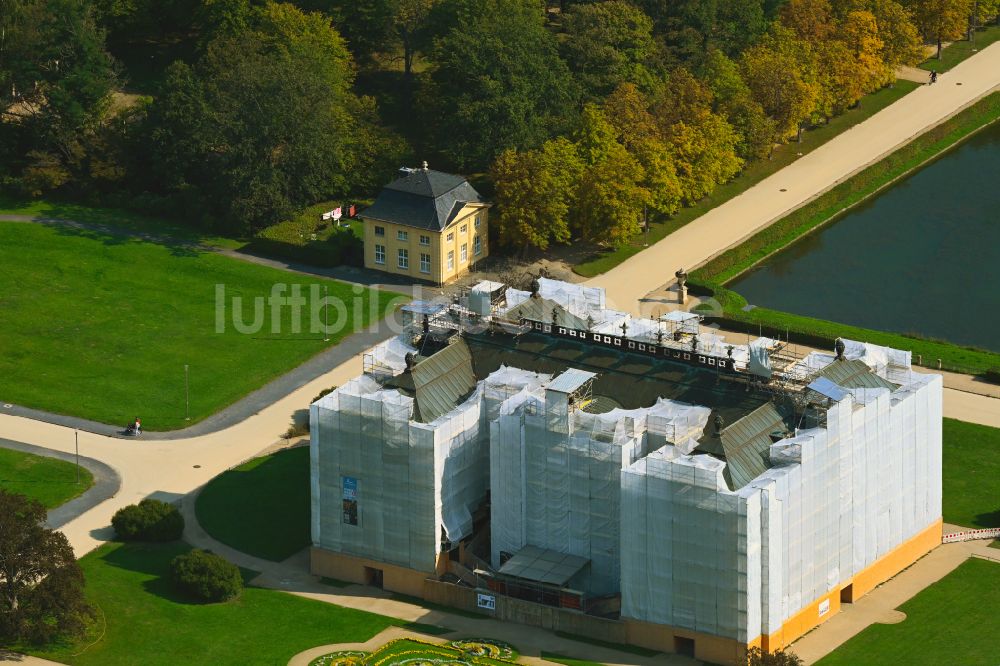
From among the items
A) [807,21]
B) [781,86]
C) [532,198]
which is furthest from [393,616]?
[807,21]

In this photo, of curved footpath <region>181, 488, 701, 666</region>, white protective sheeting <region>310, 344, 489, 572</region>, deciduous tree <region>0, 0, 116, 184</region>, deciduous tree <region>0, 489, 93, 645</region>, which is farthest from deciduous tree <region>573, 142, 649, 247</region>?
deciduous tree <region>0, 489, 93, 645</region>

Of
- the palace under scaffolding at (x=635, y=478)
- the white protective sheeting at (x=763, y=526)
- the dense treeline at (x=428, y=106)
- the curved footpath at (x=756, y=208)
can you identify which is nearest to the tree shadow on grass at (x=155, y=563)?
the palace under scaffolding at (x=635, y=478)

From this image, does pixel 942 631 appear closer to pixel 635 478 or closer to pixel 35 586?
pixel 635 478

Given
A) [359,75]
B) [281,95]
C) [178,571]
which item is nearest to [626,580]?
[178,571]

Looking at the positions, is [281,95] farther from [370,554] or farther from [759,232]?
[370,554]

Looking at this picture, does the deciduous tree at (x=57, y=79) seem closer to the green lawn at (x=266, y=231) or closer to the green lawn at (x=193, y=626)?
the green lawn at (x=266, y=231)

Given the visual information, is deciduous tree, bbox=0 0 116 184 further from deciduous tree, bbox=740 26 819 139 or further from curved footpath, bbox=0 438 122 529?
deciduous tree, bbox=740 26 819 139
